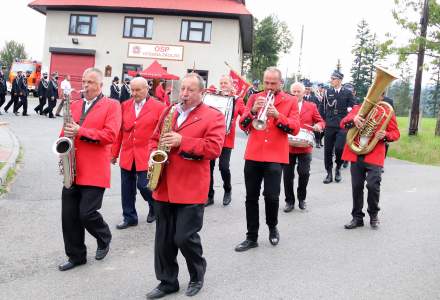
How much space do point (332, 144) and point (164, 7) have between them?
857 inches

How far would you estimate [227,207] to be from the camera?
25.8ft

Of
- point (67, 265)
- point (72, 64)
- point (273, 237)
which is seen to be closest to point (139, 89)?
point (67, 265)

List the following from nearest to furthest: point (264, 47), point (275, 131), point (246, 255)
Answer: point (246, 255)
point (275, 131)
point (264, 47)

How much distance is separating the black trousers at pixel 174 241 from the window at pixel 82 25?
2918cm

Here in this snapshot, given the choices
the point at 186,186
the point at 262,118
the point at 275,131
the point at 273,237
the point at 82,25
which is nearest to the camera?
the point at 186,186

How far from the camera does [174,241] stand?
14.0 feet

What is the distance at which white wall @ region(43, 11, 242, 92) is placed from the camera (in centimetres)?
3008

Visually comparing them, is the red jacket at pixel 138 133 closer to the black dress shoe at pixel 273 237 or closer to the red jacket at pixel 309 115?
the black dress shoe at pixel 273 237

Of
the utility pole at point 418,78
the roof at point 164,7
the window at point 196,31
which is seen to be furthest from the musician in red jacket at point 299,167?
the window at point 196,31

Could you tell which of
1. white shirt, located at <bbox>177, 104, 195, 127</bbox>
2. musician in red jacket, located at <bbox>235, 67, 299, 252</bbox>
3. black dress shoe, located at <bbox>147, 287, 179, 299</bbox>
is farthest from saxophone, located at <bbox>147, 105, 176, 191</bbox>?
musician in red jacket, located at <bbox>235, 67, 299, 252</bbox>

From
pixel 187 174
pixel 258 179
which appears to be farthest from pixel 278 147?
pixel 187 174

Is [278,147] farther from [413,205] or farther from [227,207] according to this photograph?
[413,205]

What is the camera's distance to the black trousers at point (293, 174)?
7.80 metres

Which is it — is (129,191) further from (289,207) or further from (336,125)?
(336,125)
